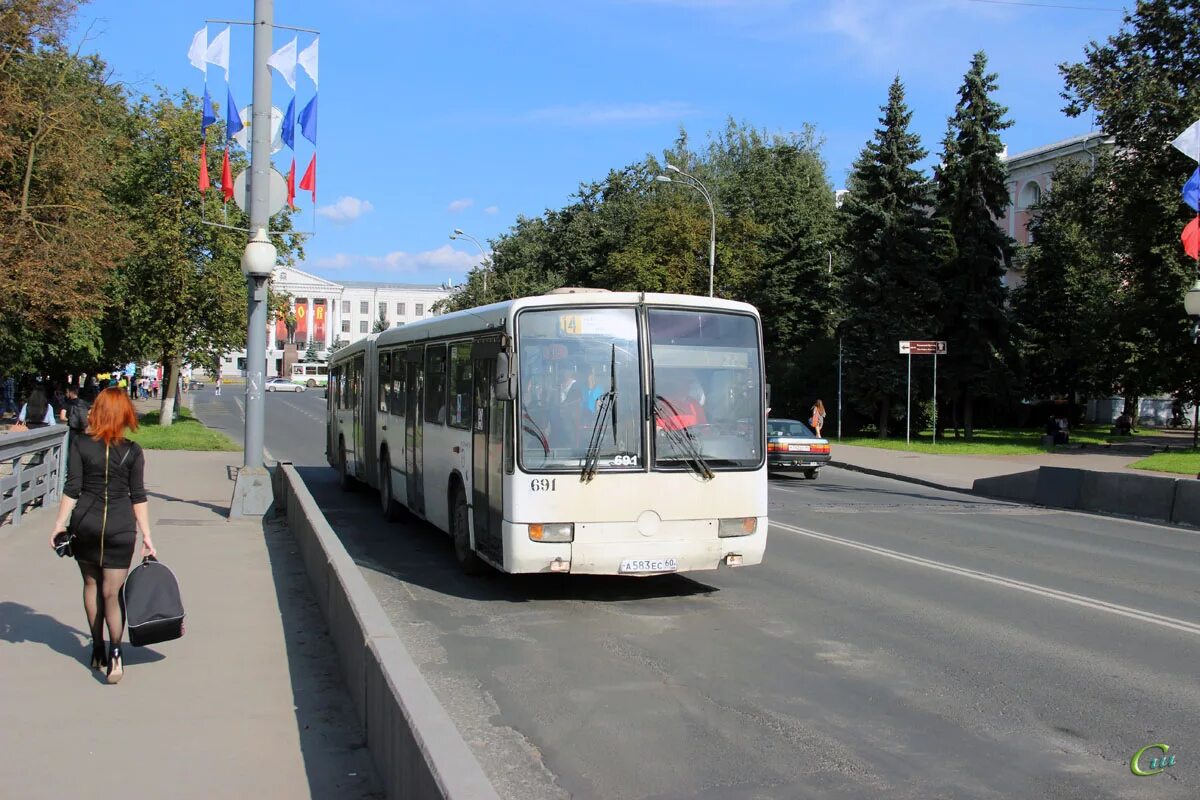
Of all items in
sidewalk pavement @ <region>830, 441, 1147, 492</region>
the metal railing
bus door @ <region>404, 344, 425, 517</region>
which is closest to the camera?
bus door @ <region>404, 344, 425, 517</region>

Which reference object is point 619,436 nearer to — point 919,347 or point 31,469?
point 31,469

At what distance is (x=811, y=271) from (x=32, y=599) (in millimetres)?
44038

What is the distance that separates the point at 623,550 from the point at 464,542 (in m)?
2.25

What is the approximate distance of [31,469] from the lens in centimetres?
1527

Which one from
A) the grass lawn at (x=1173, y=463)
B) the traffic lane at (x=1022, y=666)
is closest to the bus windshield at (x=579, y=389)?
the traffic lane at (x=1022, y=666)

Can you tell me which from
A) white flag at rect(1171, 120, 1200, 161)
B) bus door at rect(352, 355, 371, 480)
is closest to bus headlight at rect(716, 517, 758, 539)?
bus door at rect(352, 355, 371, 480)

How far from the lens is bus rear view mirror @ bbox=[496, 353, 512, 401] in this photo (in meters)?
9.28

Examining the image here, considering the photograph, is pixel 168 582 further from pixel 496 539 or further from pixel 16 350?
pixel 16 350

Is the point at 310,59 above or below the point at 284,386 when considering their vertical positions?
above

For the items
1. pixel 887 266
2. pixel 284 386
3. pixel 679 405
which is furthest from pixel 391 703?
pixel 284 386

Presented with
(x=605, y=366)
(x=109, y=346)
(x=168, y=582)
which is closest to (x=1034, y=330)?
(x=109, y=346)

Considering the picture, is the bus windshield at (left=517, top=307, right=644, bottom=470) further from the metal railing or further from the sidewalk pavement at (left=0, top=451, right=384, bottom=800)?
the metal railing

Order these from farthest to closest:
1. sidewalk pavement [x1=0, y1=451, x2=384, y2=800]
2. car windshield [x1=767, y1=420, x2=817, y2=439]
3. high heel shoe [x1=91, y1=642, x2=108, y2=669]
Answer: car windshield [x1=767, y1=420, x2=817, y2=439] → high heel shoe [x1=91, y1=642, x2=108, y2=669] → sidewalk pavement [x1=0, y1=451, x2=384, y2=800]

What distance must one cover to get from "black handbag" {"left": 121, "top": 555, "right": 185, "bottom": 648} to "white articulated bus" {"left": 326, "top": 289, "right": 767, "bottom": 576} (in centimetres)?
302
